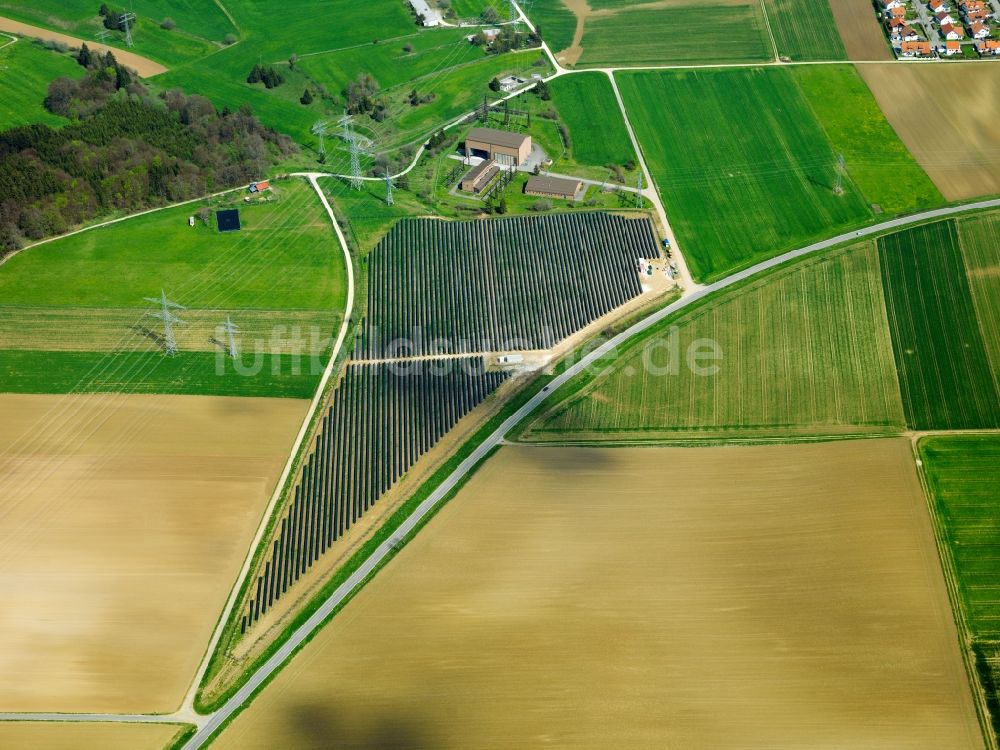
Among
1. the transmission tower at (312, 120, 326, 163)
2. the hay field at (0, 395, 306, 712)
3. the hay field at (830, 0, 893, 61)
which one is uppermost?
the hay field at (830, 0, 893, 61)

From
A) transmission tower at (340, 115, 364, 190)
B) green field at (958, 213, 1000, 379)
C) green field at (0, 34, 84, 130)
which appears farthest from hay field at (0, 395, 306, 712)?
green field at (958, 213, 1000, 379)

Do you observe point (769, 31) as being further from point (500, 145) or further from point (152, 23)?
point (152, 23)

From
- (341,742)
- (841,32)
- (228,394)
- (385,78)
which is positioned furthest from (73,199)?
(841,32)

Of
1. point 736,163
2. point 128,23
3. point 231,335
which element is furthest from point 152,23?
point 736,163

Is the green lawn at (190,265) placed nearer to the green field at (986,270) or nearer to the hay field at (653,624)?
the hay field at (653,624)

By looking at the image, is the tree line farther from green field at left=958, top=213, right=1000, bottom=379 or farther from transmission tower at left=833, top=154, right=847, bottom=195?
green field at left=958, top=213, right=1000, bottom=379
